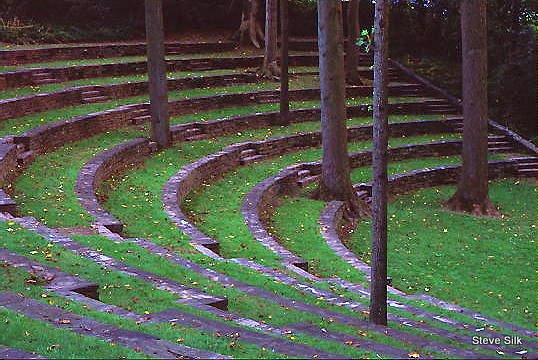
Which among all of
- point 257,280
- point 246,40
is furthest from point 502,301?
point 246,40

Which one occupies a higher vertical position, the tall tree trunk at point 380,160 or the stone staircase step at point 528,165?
the tall tree trunk at point 380,160

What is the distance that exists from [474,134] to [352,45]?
10.7 m

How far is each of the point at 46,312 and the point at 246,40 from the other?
27517 millimetres

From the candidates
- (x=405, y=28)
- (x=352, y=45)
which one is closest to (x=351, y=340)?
(x=352, y=45)

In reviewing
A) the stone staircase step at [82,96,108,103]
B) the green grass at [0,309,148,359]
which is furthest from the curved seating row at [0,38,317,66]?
the green grass at [0,309,148,359]

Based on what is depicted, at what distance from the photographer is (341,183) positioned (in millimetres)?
19297

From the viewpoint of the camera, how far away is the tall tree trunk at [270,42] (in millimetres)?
29219

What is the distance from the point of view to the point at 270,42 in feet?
97.5

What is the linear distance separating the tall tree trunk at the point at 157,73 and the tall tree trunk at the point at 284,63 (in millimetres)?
5013

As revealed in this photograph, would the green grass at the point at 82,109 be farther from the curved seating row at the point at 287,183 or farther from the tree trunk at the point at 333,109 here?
the tree trunk at the point at 333,109

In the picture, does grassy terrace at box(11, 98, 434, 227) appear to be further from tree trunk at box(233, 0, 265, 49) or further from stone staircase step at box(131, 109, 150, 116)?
tree trunk at box(233, 0, 265, 49)

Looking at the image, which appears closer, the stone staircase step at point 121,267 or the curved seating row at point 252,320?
the curved seating row at point 252,320

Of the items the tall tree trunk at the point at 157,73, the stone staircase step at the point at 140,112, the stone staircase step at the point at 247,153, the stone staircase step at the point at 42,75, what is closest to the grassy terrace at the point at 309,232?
the stone staircase step at the point at 247,153

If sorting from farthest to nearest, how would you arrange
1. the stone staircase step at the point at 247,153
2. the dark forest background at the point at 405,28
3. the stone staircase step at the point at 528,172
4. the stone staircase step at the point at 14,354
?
the dark forest background at the point at 405,28, the stone staircase step at the point at 528,172, the stone staircase step at the point at 247,153, the stone staircase step at the point at 14,354
